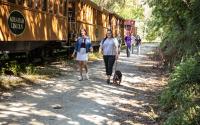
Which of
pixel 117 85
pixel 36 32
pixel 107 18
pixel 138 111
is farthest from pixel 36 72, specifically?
pixel 107 18

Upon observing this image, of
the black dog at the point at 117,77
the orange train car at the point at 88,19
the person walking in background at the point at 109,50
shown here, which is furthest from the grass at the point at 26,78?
the orange train car at the point at 88,19

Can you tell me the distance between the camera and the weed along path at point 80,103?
9.30m

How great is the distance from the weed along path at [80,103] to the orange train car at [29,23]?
1.78 metres

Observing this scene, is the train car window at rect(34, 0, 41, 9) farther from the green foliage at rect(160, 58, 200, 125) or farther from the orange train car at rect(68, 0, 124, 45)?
the green foliage at rect(160, 58, 200, 125)

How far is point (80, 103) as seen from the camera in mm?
11164

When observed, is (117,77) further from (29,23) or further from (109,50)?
(29,23)

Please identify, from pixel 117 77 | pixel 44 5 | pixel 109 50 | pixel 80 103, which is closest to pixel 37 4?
pixel 44 5

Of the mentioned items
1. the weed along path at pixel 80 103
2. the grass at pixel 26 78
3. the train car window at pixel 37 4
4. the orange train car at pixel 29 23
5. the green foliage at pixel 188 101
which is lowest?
the weed along path at pixel 80 103

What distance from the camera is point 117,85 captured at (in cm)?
1488

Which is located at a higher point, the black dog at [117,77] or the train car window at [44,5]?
the train car window at [44,5]

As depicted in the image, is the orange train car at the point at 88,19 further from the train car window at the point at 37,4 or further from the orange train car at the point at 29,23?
the train car window at the point at 37,4

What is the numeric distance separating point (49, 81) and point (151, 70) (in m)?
7.47

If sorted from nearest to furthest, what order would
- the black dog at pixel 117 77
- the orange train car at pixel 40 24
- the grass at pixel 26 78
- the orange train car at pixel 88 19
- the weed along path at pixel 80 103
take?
the weed along path at pixel 80 103, the grass at pixel 26 78, the orange train car at pixel 40 24, the black dog at pixel 117 77, the orange train car at pixel 88 19

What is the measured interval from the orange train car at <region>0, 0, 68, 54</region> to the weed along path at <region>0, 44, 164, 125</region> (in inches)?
70.0
